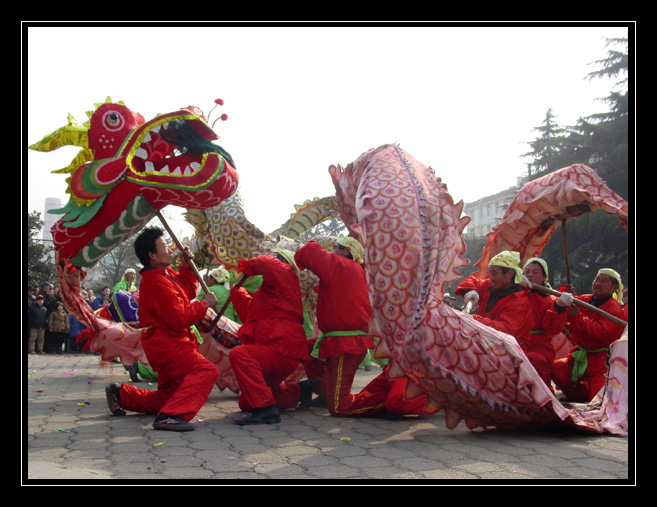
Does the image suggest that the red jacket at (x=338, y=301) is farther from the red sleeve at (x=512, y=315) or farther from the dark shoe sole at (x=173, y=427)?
the dark shoe sole at (x=173, y=427)

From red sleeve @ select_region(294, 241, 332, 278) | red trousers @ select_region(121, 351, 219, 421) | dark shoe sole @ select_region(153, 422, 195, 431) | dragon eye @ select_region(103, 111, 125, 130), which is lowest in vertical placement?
dark shoe sole @ select_region(153, 422, 195, 431)

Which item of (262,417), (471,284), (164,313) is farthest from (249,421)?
(471,284)

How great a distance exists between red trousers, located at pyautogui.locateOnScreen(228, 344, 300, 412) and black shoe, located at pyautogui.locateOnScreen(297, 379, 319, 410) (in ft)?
1.62

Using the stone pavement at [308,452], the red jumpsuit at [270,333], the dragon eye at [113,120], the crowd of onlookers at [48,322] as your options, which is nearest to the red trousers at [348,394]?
the stone pavement at [308,452]

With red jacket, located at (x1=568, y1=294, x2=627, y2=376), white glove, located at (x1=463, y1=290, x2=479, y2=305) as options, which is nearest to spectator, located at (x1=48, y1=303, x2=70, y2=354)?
white glove, located at (x1=463, y1=290, x2=479, y2=305)

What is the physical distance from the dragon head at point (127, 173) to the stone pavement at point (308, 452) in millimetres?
1463

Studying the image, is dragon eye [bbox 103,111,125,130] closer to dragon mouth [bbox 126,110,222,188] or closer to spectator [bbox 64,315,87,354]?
dragon mouth [bbox 126,110,222,188]

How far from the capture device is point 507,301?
529cm

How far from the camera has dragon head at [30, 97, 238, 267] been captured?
191 inches

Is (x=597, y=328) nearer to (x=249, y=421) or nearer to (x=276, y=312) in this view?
(x=276, y=312)

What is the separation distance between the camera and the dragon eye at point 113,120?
5.14 metres

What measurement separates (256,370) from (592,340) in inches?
125
